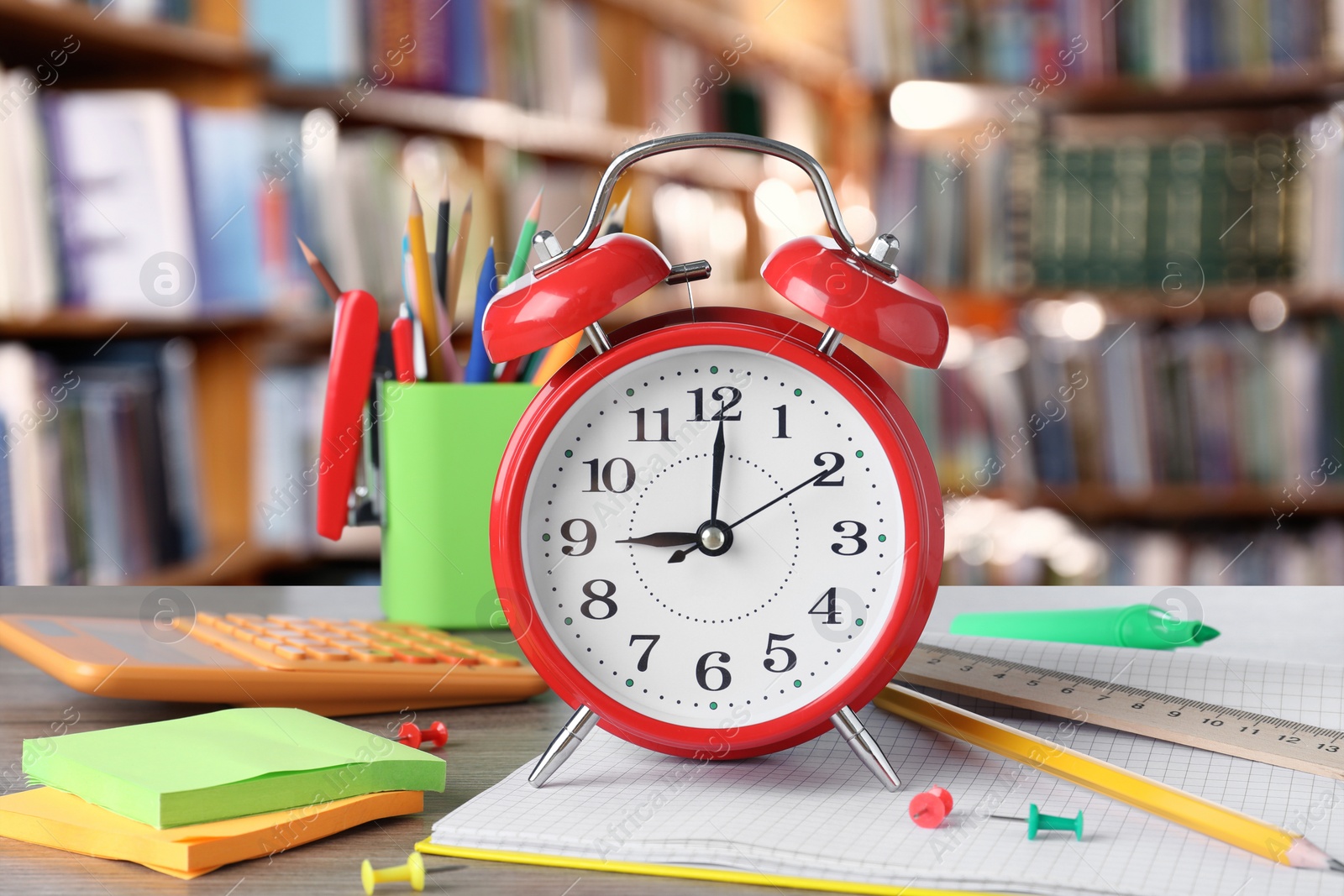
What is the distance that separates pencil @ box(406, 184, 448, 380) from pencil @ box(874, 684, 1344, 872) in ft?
1.63

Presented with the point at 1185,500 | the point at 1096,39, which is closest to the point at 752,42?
the point at 1096,39

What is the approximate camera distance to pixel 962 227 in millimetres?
2703

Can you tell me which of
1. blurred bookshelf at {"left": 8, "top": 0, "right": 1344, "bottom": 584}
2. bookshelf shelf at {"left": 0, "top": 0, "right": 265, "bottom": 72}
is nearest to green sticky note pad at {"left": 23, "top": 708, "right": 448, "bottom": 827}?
bookshelf shelf at {"left": 0, "top": 0, "right": 265, "bottom": 72}

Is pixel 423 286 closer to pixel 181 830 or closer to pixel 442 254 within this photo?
pixel 442 254

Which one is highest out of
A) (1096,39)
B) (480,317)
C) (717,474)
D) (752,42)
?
(752,42)

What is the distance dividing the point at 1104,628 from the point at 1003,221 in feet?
6.35

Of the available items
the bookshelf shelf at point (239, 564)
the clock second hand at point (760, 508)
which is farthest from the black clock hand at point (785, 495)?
the bookshelf shelf at point (239, 564)

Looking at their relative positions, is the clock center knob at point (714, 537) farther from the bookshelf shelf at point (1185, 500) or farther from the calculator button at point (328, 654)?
the bookshelf shelf at point (1185, 500)

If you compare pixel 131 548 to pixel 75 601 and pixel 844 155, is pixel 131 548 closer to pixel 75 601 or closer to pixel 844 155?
pixel 75 601

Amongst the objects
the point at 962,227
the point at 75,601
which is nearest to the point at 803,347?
the point at 75,601

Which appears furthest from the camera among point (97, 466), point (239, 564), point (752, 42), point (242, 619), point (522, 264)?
point (752, 42)

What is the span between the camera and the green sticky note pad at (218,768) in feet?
1.69

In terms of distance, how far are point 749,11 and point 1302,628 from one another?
9.49 feet

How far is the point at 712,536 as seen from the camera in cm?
62
